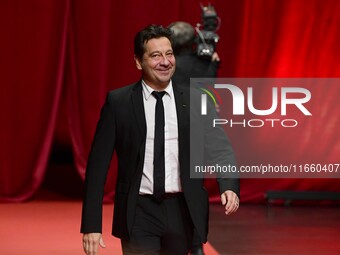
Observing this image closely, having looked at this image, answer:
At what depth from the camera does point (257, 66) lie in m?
7.58

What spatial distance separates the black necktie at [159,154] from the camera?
3112mm

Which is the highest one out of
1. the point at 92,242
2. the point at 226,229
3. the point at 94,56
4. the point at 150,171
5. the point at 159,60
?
the point at 159,60

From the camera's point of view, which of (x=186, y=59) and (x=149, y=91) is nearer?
(x=149, y=91)

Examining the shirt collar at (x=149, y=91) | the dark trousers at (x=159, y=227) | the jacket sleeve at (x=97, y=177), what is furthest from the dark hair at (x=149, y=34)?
the dark trousers at (x=159, y=227)

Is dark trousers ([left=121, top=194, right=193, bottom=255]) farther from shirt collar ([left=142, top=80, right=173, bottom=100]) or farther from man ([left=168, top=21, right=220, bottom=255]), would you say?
man ([left=168, top=21, right=220, bottom=255])

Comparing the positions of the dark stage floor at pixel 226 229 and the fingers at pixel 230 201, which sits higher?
the fingers at pixel 230 201

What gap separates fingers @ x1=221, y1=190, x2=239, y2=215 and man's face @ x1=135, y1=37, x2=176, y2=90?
491mm

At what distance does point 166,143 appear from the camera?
125 inches

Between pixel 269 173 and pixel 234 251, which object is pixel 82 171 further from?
pixel 234 251

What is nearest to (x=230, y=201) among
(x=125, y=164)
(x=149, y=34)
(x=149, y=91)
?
(x=125, y=164)

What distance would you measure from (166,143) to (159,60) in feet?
1.05

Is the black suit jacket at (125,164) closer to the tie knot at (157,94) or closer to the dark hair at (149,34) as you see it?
the tie knot at (157,94)

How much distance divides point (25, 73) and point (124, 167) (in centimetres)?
447

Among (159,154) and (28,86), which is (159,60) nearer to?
(159,154)
